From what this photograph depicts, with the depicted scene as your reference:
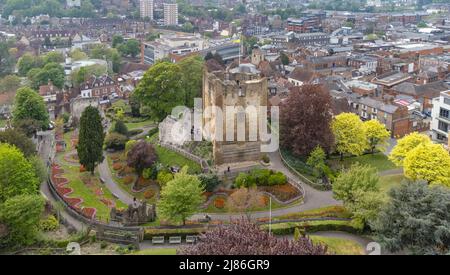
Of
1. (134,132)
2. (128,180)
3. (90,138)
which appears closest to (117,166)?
(128,180)

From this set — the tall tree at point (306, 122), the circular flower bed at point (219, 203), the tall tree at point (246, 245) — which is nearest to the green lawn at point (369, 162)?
the tall tree at point (306, 122)

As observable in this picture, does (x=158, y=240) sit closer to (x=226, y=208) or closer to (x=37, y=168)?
(x=226, y=208)

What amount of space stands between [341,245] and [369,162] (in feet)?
54.8

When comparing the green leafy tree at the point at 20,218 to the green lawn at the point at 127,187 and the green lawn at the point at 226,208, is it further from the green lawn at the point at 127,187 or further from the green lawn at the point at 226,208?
the green lawn at the point at 226,208

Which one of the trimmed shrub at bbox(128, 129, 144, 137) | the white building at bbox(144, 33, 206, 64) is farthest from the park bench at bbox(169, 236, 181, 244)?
the white building at bbox(144, 33, 206, 64)

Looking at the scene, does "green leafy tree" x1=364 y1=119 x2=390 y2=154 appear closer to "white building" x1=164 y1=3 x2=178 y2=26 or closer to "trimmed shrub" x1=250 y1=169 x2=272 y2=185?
"trimmed shrub" x1=250 y1=169 x2=272 y2=185

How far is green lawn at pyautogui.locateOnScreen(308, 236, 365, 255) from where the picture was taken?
31.5 metres

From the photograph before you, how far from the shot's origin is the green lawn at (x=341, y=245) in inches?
1239

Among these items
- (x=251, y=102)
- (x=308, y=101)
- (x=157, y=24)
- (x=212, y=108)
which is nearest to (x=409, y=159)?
(x=308, y=101)

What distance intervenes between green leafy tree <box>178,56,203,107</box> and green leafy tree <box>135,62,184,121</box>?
6.38ft

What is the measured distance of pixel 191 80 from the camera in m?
57.5

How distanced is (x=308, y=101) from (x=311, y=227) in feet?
45.8

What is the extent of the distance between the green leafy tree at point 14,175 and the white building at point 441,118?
4108cm
